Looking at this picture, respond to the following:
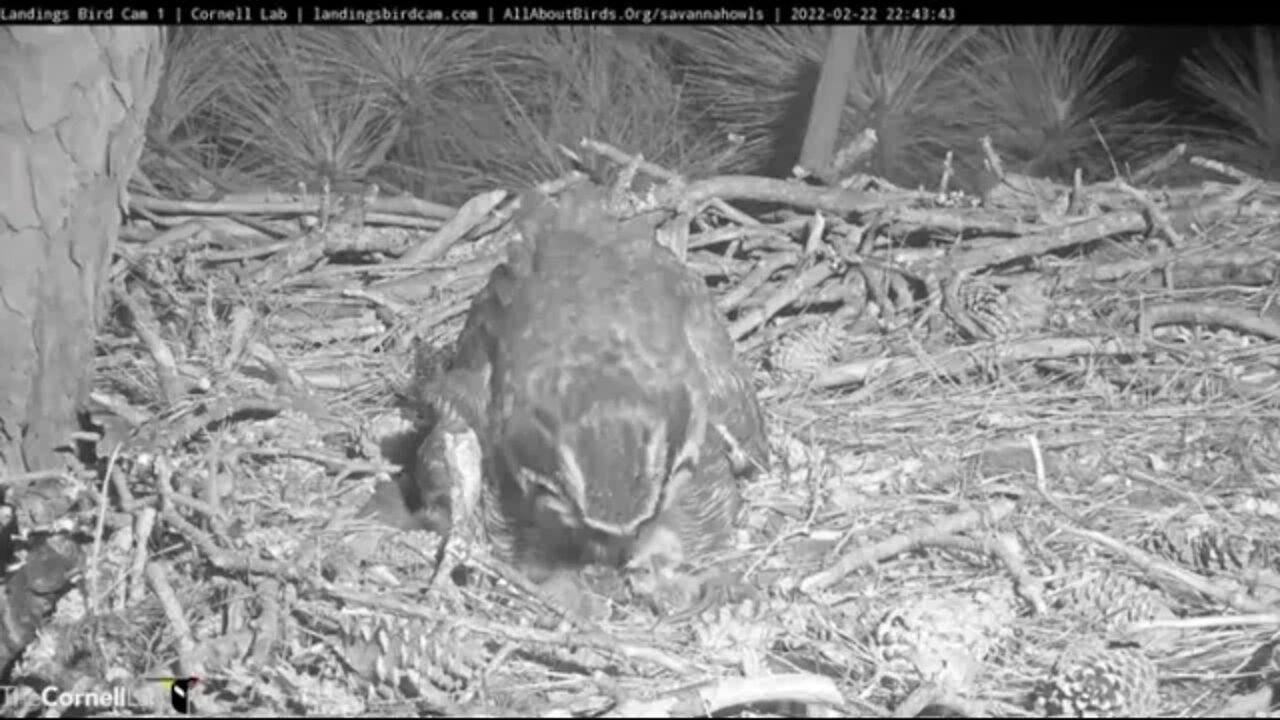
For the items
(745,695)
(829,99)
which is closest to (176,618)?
(745,695)

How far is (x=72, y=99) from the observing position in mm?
3982

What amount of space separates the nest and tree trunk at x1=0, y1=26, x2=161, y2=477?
0.64 feet

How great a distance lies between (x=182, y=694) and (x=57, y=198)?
1.39 meters

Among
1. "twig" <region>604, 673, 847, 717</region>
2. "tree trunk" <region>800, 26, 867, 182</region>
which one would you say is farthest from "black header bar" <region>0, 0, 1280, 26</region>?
"twig" <region>604, 673, 847, 717</region>

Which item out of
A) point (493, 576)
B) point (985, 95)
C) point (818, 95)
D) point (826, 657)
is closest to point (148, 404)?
point (493, 576)

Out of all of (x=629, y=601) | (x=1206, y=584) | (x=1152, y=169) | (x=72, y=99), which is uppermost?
(x=72, y=99)

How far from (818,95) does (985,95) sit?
3.05 ft

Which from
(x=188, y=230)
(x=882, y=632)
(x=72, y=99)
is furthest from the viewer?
(x=188, y=230)

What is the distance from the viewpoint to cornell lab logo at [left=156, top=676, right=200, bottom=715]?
3.46 meters

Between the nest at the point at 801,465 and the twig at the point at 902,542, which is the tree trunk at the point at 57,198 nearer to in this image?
the nest at the point at 801,465

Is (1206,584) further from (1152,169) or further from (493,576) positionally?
(1152,169)

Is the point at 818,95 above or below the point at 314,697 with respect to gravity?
above

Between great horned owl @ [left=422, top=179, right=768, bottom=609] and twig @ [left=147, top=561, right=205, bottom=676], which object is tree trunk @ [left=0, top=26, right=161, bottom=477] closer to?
twig @ [left=147, top=561, right=205, bottom=676]

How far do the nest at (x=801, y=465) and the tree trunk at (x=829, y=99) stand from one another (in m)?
0.36
